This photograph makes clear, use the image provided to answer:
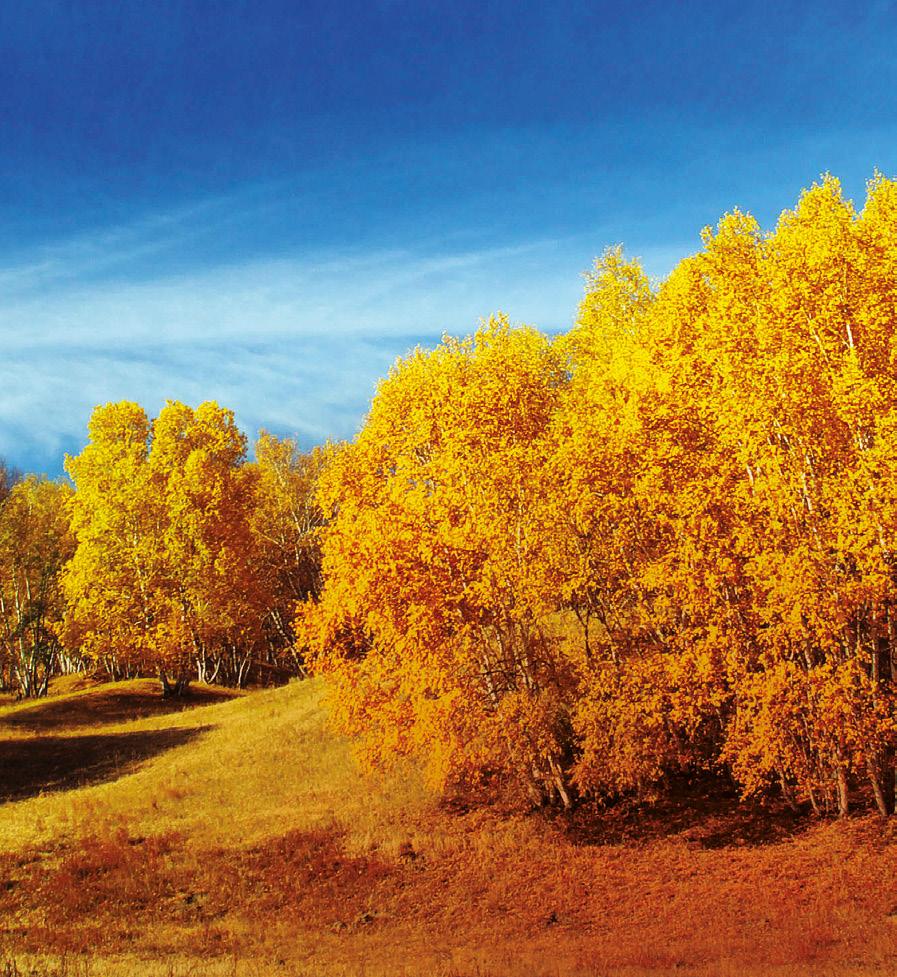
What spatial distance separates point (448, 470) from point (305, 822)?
12130 millimetres

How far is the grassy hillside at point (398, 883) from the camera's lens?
15469 mm

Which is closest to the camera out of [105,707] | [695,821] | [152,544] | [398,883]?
[398,883]

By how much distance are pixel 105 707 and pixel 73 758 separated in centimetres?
1097

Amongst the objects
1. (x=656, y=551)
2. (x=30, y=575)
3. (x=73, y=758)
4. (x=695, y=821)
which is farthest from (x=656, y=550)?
(x=30, y=575)

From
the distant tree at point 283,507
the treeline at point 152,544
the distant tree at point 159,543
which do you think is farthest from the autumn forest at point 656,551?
the distant tree at point 283,507

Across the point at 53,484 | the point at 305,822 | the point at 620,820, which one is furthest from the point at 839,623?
the point at 53,484

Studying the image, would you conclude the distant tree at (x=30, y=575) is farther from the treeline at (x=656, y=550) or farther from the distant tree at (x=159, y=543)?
the treeline at (x=656, y=550)

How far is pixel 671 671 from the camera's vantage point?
20.0m

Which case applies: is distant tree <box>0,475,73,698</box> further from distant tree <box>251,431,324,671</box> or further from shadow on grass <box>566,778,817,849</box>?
shadow on grass <box>566,778,817,849</box>

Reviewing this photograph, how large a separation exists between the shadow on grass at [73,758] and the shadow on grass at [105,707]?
3314 mm

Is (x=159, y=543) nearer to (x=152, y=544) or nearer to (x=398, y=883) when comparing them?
(x=152, y=544)

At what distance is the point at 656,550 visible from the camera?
23453 mm

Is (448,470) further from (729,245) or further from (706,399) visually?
(729,245)

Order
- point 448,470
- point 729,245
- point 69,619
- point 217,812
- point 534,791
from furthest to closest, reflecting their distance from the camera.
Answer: point 69,619
point 729,245
point 217,812
point 534,791
point 448,470
